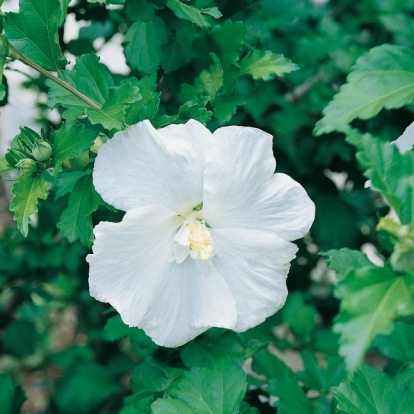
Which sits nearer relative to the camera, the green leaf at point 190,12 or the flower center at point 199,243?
the flower center at point 199,243

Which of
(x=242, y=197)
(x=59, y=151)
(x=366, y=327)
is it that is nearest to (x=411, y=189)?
(x=366, y=327)

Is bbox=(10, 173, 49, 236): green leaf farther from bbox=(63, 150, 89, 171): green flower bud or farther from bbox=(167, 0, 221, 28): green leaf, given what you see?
bbox=(167, 0, 221, 28): green leaf

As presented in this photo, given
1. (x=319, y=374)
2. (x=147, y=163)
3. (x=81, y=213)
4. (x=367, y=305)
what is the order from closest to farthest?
(x=367, y=305)
(x=147, y=163)
(x=81, y=213)
(x=319, y=374)

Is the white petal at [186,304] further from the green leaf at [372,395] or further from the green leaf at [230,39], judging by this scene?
the green leaf at [230,39]

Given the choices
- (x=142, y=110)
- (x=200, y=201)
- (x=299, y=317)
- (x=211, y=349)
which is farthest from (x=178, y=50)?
(x=299, y=317)

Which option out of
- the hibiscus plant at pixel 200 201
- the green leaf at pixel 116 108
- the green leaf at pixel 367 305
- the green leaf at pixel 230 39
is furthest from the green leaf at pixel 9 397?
the green leaf at pixel 367 305

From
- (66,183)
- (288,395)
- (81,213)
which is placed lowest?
(288,395)

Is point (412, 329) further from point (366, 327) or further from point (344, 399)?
point (366, 327)

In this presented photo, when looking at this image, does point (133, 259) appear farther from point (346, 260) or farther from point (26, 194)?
point (346, 260)

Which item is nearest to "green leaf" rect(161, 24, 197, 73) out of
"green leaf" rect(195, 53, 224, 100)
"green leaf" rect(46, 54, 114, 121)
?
"green leaf" rect(195, 53, 224, 100)
